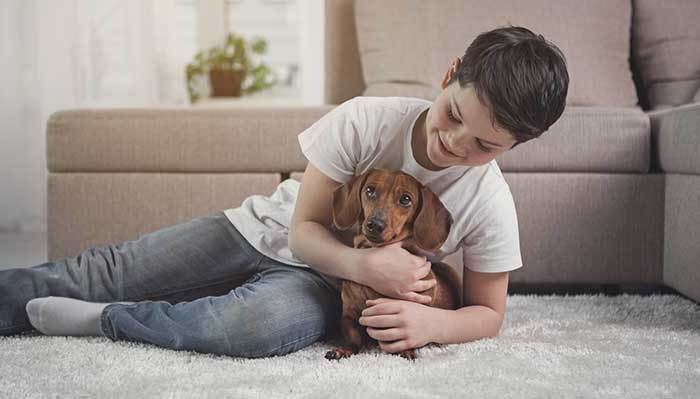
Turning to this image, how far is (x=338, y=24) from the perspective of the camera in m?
2.56

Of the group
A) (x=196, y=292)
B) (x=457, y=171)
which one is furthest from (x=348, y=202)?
(x=196, y=292)

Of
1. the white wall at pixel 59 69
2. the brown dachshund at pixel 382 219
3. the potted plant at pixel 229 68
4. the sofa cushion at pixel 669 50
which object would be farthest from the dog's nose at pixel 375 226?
the potted plant at pixel 229 68

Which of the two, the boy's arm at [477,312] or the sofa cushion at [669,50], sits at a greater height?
the sofa cushion at [669,50]

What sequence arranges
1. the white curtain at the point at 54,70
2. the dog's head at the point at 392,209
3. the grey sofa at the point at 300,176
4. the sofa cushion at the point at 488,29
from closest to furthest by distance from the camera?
the dog's head at the point at 392,209, the grey sofa at the point at 300,176, the sofa cushion at the point at 488,29, the white curtain at the point at 54,70

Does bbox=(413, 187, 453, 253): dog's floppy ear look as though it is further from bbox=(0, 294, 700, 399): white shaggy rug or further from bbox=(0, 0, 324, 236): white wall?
bbox=(0, 0, 324, 236): white wall

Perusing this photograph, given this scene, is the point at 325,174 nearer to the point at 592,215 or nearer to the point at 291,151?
the point at 291,151

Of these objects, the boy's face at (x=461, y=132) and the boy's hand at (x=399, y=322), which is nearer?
the boy's face at (x=461, y=132)

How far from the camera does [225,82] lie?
3.75 meters

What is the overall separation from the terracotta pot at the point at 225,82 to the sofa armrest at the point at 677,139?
236 cm

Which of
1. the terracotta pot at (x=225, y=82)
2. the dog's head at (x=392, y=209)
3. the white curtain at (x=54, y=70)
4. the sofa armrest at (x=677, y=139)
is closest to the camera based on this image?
the dog's head at (x=392, y=209)

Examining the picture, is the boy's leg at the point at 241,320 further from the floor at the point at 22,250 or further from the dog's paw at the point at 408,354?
the floor at the point at 22,250

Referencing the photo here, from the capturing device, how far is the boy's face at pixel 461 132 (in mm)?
1066

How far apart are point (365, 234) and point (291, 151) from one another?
0.79 meters

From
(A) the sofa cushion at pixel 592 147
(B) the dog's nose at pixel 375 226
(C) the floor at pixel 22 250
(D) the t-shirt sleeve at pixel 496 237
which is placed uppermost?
(A) the sofa cushion at pixel 592 147
